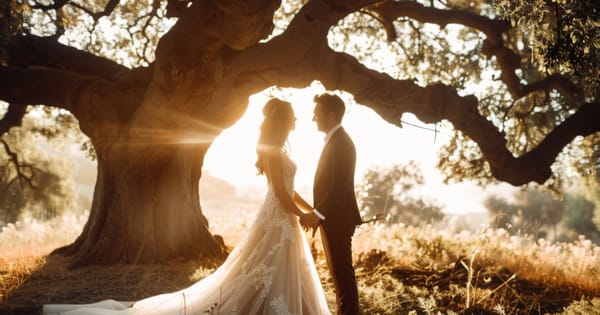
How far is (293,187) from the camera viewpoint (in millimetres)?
5602

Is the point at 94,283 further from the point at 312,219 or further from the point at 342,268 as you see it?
the point at 342,268

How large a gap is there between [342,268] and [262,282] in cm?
90

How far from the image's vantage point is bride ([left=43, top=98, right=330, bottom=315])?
5.07 metres

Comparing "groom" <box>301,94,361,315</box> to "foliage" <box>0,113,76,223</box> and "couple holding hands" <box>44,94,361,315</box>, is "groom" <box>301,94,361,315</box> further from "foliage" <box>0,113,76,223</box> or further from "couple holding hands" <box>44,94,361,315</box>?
"foliage" <box>0,113,76,223</box>

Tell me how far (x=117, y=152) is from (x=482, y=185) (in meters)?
11.8

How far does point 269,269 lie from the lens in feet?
16.9

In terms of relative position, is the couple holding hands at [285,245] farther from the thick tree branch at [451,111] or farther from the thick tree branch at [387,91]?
the thick tree branch at [451,111]

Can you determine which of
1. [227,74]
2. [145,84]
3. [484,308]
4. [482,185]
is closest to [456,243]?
[484,308]

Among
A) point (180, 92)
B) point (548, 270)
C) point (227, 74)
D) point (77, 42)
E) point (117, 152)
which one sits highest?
point (77, 42)

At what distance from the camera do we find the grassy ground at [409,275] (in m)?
6.82

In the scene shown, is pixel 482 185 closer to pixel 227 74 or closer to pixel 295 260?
pixel 227 74

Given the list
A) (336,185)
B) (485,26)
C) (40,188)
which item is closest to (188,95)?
(336,185)

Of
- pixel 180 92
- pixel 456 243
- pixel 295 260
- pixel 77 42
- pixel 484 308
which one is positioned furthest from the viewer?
pixel 77 42

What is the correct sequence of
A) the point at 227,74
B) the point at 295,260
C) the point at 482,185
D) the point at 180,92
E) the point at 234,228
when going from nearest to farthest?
the point at 295,260 < the point at 180,92 < the point at 227,74 < the point at 234,228 < the point at 482,185
